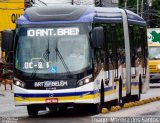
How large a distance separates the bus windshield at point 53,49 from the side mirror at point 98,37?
0.33 m

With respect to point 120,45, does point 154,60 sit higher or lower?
lower

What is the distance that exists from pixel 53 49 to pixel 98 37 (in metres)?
1.32

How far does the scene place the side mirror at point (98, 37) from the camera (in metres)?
20.9

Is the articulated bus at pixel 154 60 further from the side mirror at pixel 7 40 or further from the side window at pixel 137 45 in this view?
the side mirror at pixel 7 40

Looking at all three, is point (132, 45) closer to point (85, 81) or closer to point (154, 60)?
point (85, 81)

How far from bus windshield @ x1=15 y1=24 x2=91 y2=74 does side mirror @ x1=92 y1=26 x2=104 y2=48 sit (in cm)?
33

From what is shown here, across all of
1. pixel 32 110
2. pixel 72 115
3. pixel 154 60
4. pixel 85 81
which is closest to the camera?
pixel 85 81

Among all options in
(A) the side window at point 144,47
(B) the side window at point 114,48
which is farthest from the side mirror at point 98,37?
(A) the side window at point 144,47

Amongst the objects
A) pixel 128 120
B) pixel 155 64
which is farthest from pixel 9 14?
pixel 128 120

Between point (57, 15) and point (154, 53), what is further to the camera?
point (154, 53)

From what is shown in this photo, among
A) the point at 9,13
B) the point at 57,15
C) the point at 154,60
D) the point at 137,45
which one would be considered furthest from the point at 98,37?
the point at 9,13

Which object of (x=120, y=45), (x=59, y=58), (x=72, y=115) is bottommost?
(x=72, y=115)

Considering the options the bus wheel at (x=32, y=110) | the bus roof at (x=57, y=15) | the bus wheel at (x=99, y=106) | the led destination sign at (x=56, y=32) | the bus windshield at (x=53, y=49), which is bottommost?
the bus wheel at (x=32, y=110)

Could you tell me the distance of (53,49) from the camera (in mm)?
21297
